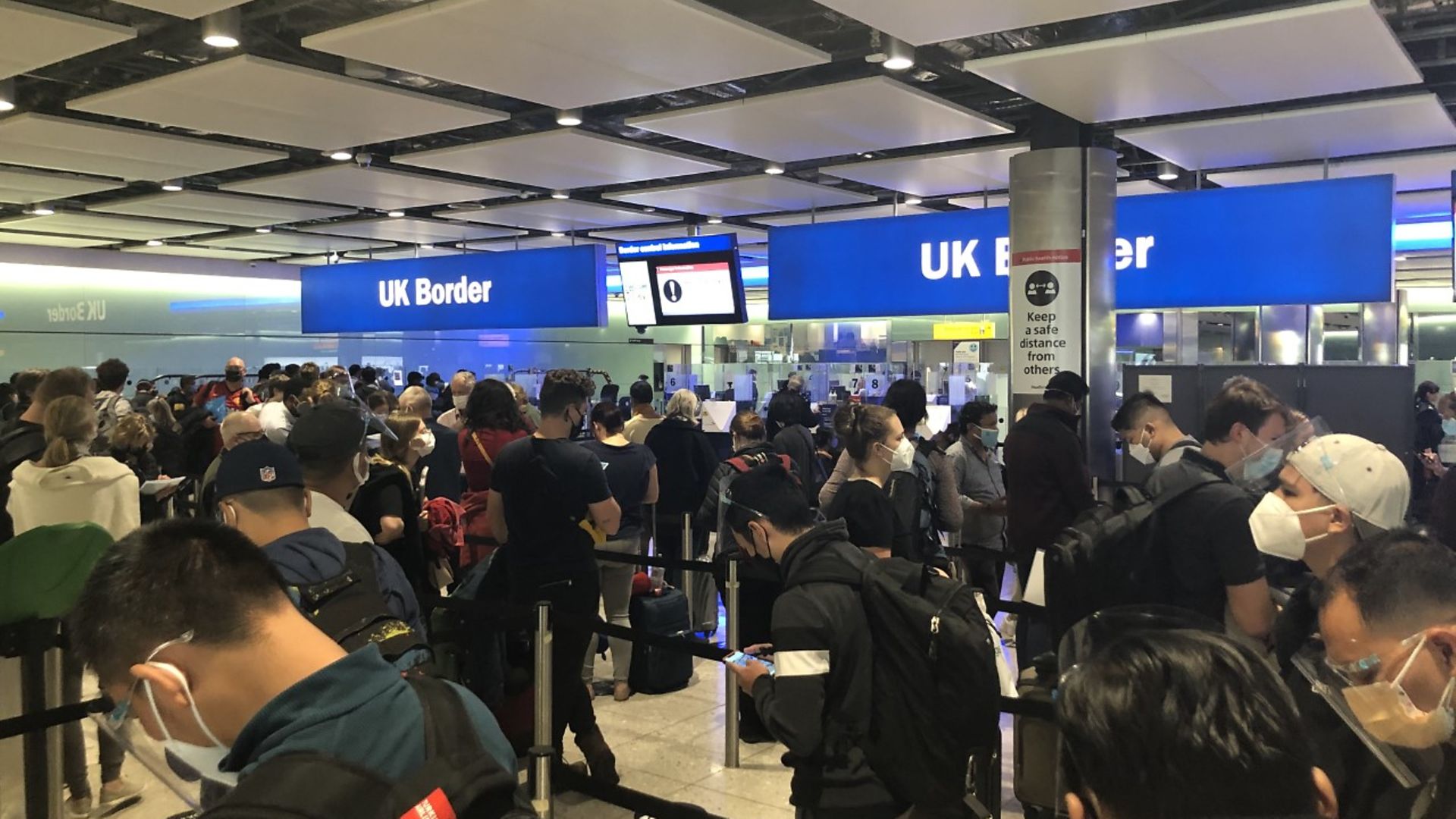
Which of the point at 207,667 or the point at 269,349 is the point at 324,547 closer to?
the point at 207,667

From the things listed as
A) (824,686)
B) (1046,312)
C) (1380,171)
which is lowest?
(824,686)

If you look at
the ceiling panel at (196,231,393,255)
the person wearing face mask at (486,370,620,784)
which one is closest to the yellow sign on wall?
the ceiling panel at (196,231,393,255)

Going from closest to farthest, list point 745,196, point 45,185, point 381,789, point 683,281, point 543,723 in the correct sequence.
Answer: point 381,789 < point 543,723 < point 45,185 < point 683,281 < point 745,196

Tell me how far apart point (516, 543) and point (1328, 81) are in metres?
4.73

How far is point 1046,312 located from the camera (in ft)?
21.7

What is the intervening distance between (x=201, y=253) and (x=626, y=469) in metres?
11.7

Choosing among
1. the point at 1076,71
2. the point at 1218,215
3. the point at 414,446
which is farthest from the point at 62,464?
the point at 1218,215

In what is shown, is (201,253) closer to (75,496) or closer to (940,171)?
(940,171)

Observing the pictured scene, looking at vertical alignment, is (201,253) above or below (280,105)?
above

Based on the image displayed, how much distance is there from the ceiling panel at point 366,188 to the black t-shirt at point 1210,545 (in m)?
6.85

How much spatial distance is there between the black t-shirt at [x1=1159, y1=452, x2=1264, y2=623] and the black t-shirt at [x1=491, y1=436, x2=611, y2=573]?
2.33 meters

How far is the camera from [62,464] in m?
4.36

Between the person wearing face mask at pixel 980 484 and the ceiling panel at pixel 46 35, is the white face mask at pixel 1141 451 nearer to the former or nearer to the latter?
the person wearing face mask at pixel 980 484

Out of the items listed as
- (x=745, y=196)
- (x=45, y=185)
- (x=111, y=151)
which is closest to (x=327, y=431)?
(x=111, y=151)
